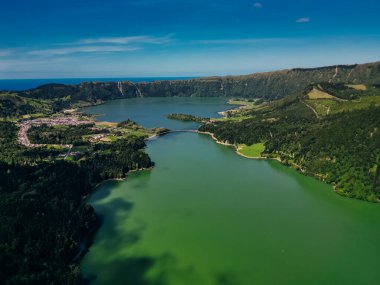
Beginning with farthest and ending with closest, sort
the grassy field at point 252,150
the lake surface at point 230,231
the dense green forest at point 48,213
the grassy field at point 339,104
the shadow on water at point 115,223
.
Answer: the grassy field at point 339,104 → the grassy field at point 252,150 → the shadow on water at point 115,223 → the lake surface at point 230,231 → the dense green forest at point 48,213

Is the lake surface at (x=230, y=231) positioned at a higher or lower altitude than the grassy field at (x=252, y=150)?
higher

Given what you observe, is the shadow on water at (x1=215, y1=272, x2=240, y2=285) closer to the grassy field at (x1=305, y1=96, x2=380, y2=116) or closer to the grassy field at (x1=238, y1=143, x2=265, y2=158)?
the grassy field at (x1=238, y1=143, x2=265, y2=158)

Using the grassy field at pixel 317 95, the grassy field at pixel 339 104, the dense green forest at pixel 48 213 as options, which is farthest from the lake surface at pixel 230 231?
the grassy field at pixel 317 95

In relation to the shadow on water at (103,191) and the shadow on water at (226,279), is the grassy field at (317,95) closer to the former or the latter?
the shadow on water at (103,191)

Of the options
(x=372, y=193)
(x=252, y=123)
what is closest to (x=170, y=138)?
(x=252, y=123)

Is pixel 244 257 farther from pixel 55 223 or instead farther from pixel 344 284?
pixel 55 223

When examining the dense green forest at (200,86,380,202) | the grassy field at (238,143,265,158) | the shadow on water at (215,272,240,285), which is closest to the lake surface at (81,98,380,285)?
the shadow on water at (215,272,240,285)
